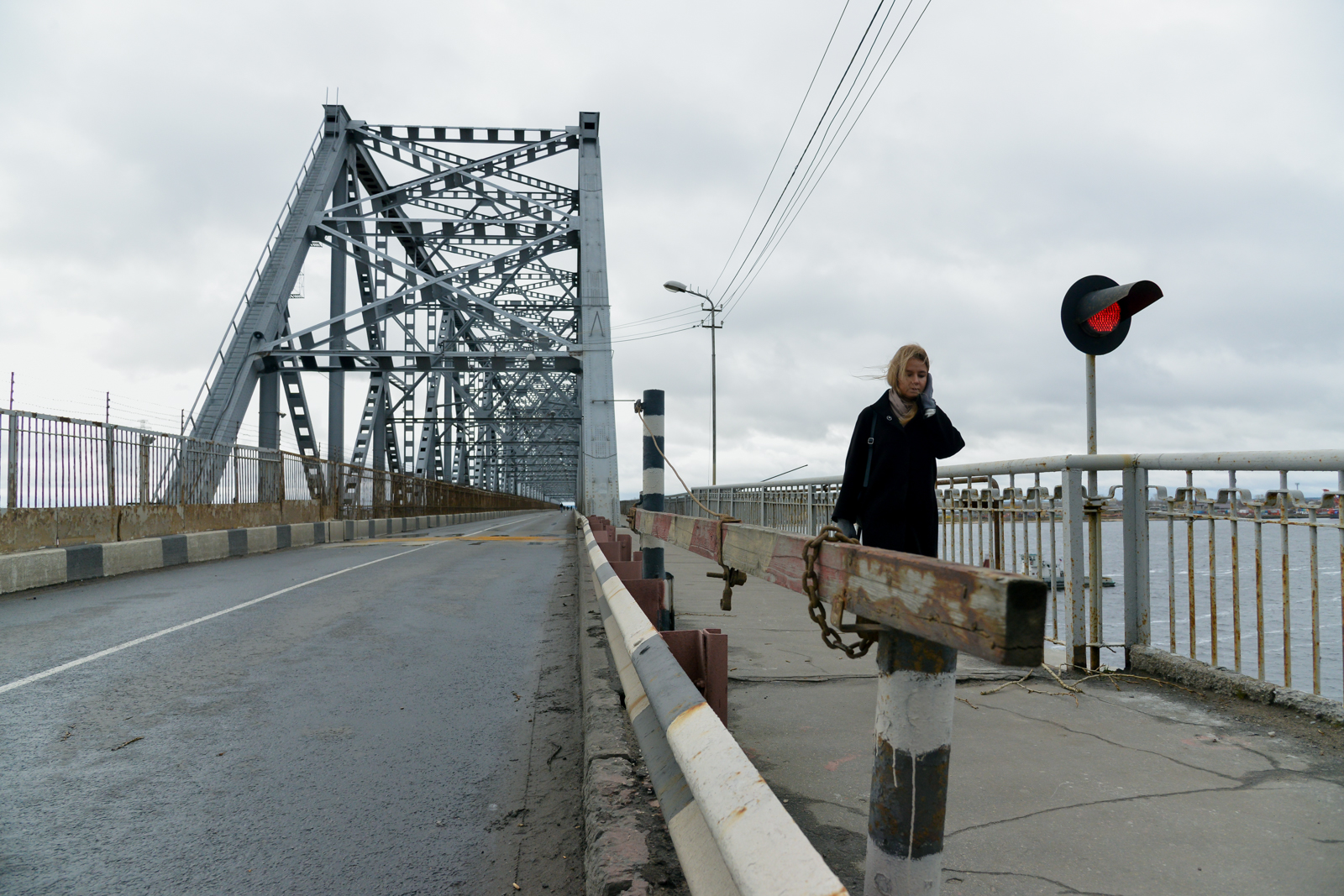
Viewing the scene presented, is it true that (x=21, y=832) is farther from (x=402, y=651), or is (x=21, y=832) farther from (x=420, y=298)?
(x=420, y=298)

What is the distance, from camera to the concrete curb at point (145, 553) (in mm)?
9438

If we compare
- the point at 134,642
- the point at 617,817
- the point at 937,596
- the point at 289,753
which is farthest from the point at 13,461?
the point at 937,596

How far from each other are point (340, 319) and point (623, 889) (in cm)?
2676

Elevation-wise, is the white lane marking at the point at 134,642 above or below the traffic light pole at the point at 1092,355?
below

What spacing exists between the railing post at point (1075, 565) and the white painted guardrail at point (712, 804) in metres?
3.07

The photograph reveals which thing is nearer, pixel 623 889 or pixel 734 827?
pixel 734 827

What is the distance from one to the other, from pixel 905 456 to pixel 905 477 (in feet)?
0.20

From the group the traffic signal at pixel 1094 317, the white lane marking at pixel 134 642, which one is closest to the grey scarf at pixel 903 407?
the traffic signal at pixel 1094 317

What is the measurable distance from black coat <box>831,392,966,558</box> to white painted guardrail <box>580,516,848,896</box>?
2.38 ft

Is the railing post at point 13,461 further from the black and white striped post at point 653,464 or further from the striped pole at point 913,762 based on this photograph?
the striped pole at point 913,762

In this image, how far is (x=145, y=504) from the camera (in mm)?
13156

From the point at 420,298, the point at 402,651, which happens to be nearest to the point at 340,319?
the point at 420,298

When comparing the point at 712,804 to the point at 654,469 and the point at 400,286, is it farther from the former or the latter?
the point at 400,286

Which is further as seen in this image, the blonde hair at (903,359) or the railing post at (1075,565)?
the railing post at (1075,565)
